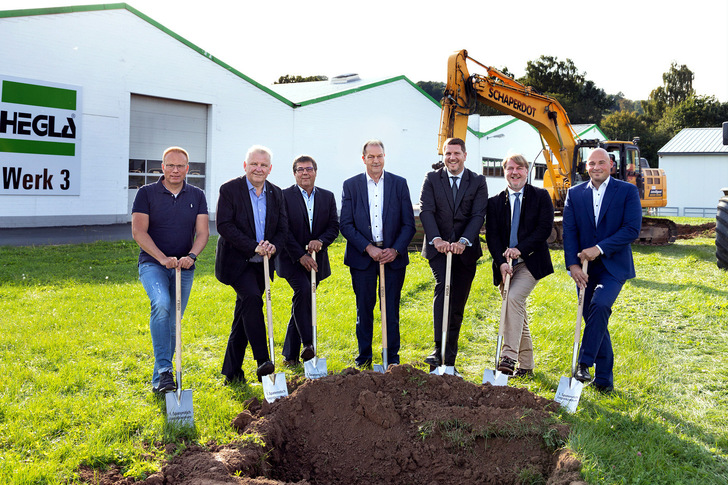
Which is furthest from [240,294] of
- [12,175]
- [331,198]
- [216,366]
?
[12,175]

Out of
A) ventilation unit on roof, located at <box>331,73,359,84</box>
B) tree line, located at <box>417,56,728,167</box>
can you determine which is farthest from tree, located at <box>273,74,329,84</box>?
ventilation unit on roof, located at <box>331,73,359,84</box>

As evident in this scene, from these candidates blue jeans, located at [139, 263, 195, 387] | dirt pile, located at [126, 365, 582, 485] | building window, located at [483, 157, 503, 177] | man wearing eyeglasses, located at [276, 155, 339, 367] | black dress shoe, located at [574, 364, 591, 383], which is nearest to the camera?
dirt pile, located at [126, 365, 582, 485]

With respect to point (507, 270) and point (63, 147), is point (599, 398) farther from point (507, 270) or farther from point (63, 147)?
point (63, 147)

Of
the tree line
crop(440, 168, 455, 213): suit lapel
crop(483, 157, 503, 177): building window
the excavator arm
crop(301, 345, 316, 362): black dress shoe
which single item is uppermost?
the tree line

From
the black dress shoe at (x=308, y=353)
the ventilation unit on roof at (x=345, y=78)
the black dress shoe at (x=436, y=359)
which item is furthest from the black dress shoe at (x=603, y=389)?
the ventilation unit on roof at (x=345, y=78)

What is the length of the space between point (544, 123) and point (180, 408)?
13.8 meters

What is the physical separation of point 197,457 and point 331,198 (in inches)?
121

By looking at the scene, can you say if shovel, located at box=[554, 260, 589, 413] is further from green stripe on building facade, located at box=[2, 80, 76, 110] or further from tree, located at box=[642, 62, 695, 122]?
tree, located at box=[642, 62, 695, 122]

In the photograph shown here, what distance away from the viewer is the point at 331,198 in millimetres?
6168

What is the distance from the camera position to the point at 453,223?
5.77 m

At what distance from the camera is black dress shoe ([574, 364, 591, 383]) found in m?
5.00

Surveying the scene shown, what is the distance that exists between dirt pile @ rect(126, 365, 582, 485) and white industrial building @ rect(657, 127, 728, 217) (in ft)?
132

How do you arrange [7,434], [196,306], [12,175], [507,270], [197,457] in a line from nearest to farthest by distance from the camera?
[197,457] < [7,434] < [507,270] < [196,306] < [12,175]

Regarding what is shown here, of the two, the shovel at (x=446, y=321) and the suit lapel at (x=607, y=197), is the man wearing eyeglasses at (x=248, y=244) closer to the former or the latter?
the shovel at (x=446, y=321)
